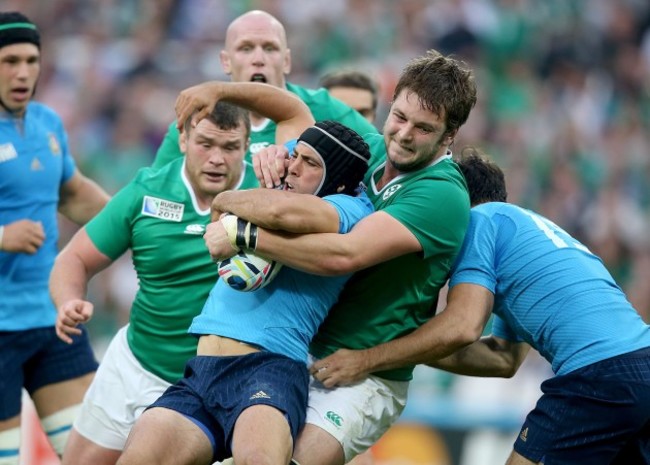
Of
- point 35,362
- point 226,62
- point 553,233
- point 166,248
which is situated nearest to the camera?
point 553,233

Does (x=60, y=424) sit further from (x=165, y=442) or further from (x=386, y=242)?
(x=386, y=242)

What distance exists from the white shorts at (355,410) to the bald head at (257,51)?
8.05 ft

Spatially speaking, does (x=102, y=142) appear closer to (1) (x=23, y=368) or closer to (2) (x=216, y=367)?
(1) (x=23, y=368)

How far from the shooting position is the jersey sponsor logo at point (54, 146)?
7656 millimetres

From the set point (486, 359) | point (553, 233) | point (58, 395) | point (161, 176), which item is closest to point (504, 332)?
point (486, 359)

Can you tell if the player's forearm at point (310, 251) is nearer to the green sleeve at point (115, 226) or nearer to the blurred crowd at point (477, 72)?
the green sleeve at point (115, 226)

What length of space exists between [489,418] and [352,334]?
15.9ft

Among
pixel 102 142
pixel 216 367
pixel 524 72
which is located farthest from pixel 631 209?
pixel 216 367

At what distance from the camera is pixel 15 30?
7402 mm

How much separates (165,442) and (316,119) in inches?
110

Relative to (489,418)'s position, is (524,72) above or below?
above

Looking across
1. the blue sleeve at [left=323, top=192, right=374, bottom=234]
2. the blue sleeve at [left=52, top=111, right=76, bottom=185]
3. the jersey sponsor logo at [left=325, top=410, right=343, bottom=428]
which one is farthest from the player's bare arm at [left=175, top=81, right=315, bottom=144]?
the blue sleeve at [left=52, top=111, right=76, bottom=185]

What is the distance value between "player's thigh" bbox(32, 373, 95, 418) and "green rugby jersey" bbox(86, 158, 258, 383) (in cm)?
104

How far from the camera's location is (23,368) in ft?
24.5
